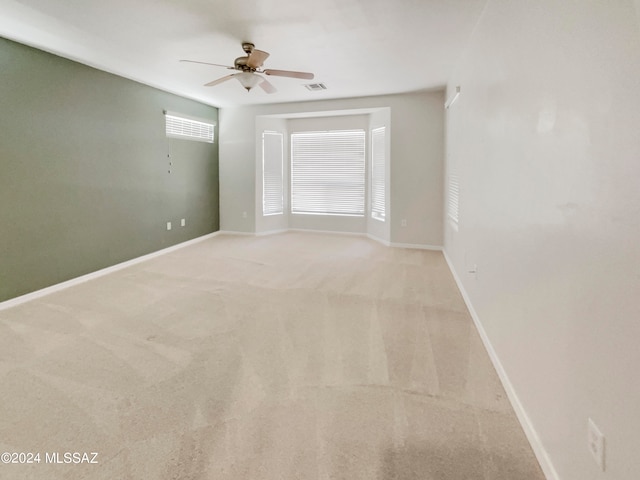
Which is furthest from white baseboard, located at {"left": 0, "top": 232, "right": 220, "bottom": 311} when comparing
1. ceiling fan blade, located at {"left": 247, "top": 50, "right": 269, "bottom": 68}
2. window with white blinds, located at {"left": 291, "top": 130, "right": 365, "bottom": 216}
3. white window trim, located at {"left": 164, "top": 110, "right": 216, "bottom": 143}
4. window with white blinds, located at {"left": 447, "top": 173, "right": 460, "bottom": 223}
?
window with white blinds, located at {"left": 447, "top": 173, "right": 460, "bottom": 223}

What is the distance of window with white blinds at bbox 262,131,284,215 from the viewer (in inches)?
276

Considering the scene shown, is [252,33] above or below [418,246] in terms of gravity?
above

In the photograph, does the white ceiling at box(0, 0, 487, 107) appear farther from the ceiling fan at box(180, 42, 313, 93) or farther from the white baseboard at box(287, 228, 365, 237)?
the white baseboard at box(287, 228, 365, 237)

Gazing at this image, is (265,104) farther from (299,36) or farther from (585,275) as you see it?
(585,275)

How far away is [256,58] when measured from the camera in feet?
10.9

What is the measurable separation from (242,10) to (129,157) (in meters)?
2.88

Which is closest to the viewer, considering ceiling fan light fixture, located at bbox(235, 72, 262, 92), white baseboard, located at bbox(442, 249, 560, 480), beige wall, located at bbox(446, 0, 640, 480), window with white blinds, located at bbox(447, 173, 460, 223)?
beige wall, located at bbox(446, 0, 640, 480)

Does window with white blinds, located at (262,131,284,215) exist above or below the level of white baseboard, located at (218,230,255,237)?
above

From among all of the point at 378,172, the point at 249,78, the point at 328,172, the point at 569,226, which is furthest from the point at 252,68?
the point at 328,172

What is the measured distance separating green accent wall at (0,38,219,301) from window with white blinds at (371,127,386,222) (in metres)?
3.48

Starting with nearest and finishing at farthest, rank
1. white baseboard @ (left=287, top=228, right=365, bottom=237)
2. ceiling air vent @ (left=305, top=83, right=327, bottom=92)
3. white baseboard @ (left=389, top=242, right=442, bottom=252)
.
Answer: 1. ceiling air vent @ (left=305, top=83, right=327, bottom=92)
2. white baseboard @ (left=389, top=242, right=442, bottom=252)
3. white baseboard @ (left=287, top=228, right=365, bottom=237)

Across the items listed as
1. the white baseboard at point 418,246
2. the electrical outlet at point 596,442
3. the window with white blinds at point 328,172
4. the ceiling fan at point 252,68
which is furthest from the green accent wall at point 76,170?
the electrical outlet at point 596,442

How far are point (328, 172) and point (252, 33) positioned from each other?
4.02 meters

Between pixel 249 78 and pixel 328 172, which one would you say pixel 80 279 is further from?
pixel 328 172
